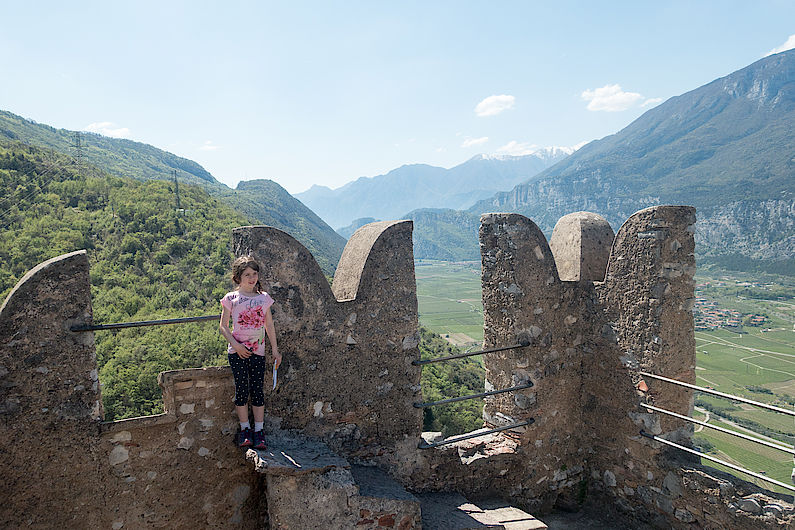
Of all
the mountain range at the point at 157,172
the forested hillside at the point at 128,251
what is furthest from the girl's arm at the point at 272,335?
the mountain range at the point at 157,172

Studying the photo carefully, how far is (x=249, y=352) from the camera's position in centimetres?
A: 367

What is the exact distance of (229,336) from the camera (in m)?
3.59

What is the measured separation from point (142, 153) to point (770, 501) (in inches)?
3270

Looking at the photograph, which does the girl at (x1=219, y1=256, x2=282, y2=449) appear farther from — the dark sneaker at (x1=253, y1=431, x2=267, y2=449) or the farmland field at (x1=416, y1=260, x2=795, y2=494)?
the farmland field at (x1=416, y1=260, x2=795, y2=494)

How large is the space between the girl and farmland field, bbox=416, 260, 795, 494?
475cm

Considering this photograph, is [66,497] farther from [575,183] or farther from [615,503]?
[575,183]

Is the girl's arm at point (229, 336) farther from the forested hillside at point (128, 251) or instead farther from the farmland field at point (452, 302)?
the farmland field at point (452, 302)

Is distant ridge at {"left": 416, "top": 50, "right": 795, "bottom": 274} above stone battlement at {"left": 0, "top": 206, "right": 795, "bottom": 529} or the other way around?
above

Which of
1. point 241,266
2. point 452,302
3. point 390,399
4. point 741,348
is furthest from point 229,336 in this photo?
point 452,302

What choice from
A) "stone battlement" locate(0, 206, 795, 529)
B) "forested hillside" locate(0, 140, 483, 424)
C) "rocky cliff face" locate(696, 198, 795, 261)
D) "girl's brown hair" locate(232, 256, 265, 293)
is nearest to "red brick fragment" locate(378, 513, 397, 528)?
"stone battlement" locate(0, 206, 795, 529)

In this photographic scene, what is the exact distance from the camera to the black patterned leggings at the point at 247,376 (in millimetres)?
3725

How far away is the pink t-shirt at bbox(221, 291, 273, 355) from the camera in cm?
362

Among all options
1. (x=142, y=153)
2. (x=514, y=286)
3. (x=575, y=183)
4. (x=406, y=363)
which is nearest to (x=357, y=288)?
(x=406, y=363)

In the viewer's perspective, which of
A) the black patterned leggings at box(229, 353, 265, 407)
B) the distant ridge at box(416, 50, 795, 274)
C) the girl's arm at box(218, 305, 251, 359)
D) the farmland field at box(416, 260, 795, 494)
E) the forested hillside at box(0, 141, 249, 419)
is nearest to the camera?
the girl's arm at box(218, 305, 251, 359)
